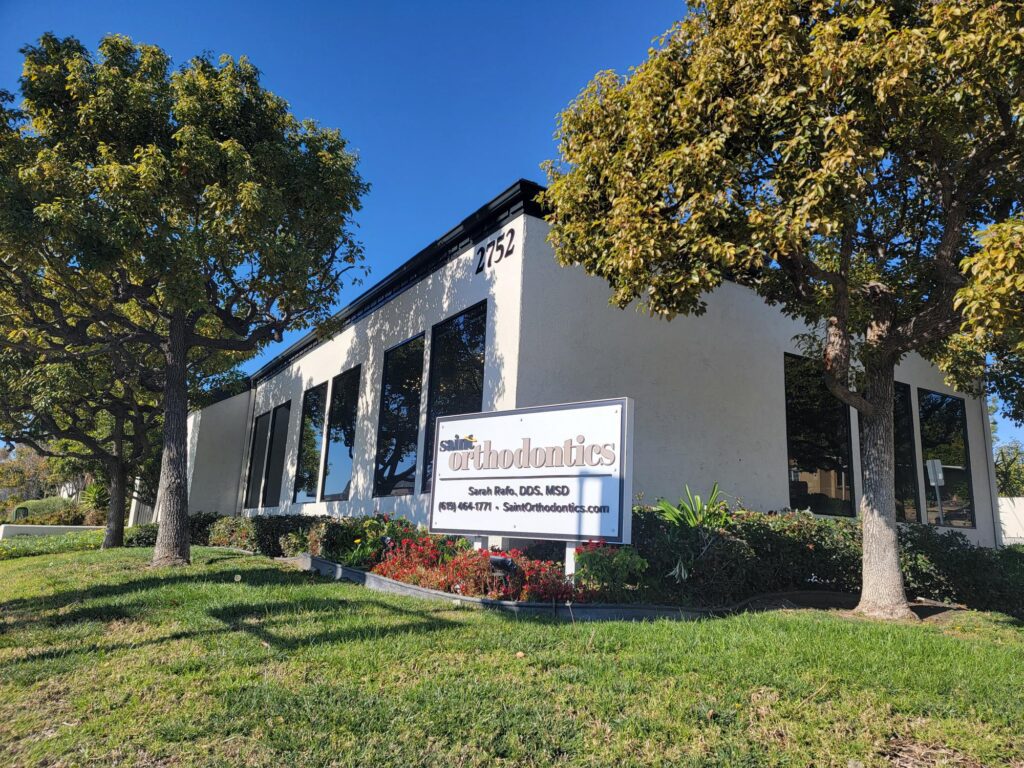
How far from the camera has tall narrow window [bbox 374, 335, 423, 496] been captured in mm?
12836

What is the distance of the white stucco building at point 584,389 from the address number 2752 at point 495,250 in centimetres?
4

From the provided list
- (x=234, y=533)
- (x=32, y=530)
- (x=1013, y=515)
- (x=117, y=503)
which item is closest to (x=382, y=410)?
(x=234, y=533)

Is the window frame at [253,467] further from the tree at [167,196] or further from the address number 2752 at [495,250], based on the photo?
the address number 2752 at [495,250]

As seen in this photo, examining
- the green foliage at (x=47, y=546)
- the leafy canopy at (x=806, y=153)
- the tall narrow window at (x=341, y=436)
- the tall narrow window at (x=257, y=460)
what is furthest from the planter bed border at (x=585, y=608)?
the tall narrow window at (x=257, y=460)

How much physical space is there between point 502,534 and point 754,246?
4.37 m

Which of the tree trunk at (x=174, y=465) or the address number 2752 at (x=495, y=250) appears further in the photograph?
the tree trunk at (x=174, y=465)

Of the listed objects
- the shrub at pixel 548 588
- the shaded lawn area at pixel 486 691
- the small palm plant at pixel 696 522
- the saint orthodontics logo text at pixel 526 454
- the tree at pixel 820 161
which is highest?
the tree at pixel 820 161

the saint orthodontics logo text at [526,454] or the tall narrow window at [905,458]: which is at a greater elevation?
the tall narrow window at [905,458]

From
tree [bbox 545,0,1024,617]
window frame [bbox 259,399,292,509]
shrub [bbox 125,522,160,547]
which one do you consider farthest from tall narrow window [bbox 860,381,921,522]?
shrub [bbox 125,522,160,547]

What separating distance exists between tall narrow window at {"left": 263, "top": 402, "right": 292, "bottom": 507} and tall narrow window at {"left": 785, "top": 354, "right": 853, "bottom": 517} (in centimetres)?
1376

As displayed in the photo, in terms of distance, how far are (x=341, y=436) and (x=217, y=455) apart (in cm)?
997

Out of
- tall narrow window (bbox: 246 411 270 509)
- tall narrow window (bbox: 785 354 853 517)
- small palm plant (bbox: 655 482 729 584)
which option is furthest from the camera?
tall narrow window (bbox: 246 411 270 509)

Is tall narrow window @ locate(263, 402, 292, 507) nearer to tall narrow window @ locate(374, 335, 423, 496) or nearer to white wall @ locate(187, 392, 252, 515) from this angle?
white wall @ locate(187, 392, 252, 515)

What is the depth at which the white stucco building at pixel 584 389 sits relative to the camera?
10898 millimetres
